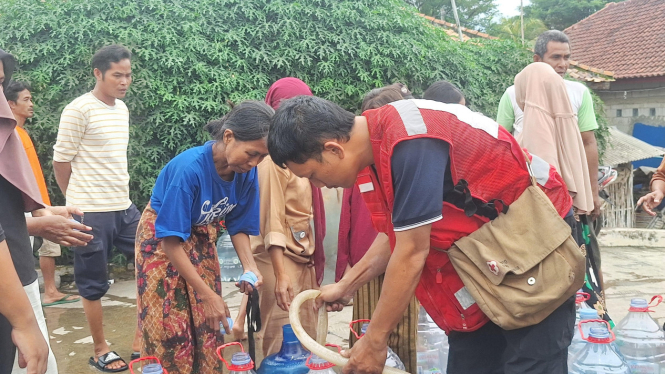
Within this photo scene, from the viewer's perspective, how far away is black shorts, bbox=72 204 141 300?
3.90 m

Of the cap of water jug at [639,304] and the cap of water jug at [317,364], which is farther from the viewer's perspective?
the cap of water jug at [639,304]

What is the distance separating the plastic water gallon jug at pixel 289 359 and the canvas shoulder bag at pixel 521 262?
1.21 meters

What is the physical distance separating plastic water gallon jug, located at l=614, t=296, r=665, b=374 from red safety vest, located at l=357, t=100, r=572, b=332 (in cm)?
174

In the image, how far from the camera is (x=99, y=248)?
390cm

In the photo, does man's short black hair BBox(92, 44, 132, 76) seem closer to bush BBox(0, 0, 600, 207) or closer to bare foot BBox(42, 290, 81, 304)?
bush BBox(0, 0, 600, 207)

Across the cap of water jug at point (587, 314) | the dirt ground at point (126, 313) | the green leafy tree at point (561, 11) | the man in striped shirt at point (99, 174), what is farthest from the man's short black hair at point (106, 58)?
the green leafy tree at point (561, 11)

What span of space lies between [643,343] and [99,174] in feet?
11.8

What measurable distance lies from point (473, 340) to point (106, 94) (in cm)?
316

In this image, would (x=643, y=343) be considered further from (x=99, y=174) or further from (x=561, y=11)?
(x=561, y=11)

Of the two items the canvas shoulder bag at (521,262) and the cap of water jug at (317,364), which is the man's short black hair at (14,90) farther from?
the canvas shoulder bag at (521,262)

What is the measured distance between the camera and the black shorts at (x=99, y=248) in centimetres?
390

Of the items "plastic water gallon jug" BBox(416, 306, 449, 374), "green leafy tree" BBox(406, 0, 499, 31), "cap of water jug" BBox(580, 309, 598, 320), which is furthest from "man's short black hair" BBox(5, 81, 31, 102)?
"green leafy tree" BBox(406, 0, 499, 31)

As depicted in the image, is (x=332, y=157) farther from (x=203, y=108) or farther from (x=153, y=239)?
(x=203, y=108)

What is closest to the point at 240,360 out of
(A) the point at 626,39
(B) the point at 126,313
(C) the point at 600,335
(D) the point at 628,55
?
(C) the point at 600,335
